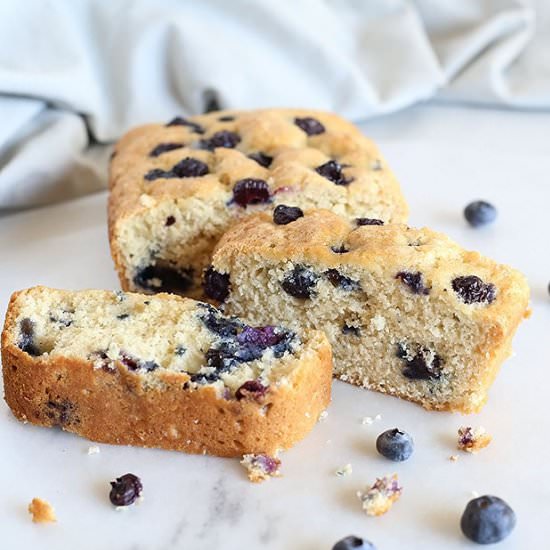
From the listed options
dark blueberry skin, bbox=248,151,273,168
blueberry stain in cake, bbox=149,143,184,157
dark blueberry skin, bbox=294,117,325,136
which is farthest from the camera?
dark blueberry skin, bbox=294,117,325,136

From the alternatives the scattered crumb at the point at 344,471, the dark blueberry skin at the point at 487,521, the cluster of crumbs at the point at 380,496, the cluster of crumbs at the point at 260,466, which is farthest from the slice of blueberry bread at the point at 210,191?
the dark blueberry skin at the point at 487,521

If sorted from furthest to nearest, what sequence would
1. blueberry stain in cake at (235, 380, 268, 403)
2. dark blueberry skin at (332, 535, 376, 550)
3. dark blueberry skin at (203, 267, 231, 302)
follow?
dark blueberry skin at (203, 267, 231, 302)
blueberry stain in cake at (235, 380, 268, 403)
dark blueberry skin at (332, 535, 376, 550)

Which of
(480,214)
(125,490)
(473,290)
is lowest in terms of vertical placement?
(480,214)

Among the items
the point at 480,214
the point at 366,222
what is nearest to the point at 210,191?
the point at 366,222

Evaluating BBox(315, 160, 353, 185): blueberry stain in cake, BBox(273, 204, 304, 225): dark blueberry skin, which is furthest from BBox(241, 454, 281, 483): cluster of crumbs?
BBox(315, 160, 353, 185): blueberry stain in cake

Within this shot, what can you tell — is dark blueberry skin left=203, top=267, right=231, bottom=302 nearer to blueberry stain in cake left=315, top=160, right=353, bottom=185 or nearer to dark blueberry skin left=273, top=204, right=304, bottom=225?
dark blueberry skin left=273, top=204, right=304, bottom=225

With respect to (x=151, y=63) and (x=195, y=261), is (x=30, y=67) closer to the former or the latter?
(x=151, y=63)

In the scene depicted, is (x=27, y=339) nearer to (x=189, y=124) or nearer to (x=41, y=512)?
(x=41, y=512)
